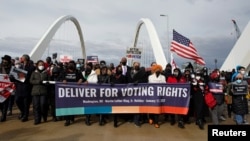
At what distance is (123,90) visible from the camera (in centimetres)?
984

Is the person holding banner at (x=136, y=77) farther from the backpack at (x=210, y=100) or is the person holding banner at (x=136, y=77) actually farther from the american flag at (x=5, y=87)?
the american flag at (x=5, y=87)

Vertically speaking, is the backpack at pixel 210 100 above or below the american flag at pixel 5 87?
below

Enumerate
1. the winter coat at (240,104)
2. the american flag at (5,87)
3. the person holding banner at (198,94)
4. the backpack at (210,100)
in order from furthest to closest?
1. the person holding banner at (198,94)
2. the american flag at (5,87)
3. the backpack at (210,100)
4. the winter coat at (240,104)

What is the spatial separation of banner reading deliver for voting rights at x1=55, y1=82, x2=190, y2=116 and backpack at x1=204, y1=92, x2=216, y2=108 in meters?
0.53

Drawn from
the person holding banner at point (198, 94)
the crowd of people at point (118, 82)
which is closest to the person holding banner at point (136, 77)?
the crowd of people at point (118, 82)

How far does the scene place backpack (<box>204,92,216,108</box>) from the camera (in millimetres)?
9273

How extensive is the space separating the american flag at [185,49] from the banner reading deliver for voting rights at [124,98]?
362 centimetres

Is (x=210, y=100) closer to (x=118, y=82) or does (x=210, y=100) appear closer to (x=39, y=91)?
(x=118, y=82)

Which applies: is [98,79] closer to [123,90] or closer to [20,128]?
[123,90]

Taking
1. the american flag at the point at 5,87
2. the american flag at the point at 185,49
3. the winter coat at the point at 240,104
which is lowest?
the winter coat at the point at 240,104

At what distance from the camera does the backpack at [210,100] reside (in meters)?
9.27

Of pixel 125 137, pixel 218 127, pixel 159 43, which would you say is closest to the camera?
pixel 218 127

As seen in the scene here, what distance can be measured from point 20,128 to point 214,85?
5566 millimetres

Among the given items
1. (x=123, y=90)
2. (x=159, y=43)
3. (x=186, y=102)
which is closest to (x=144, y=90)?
(x=123, y=90)
